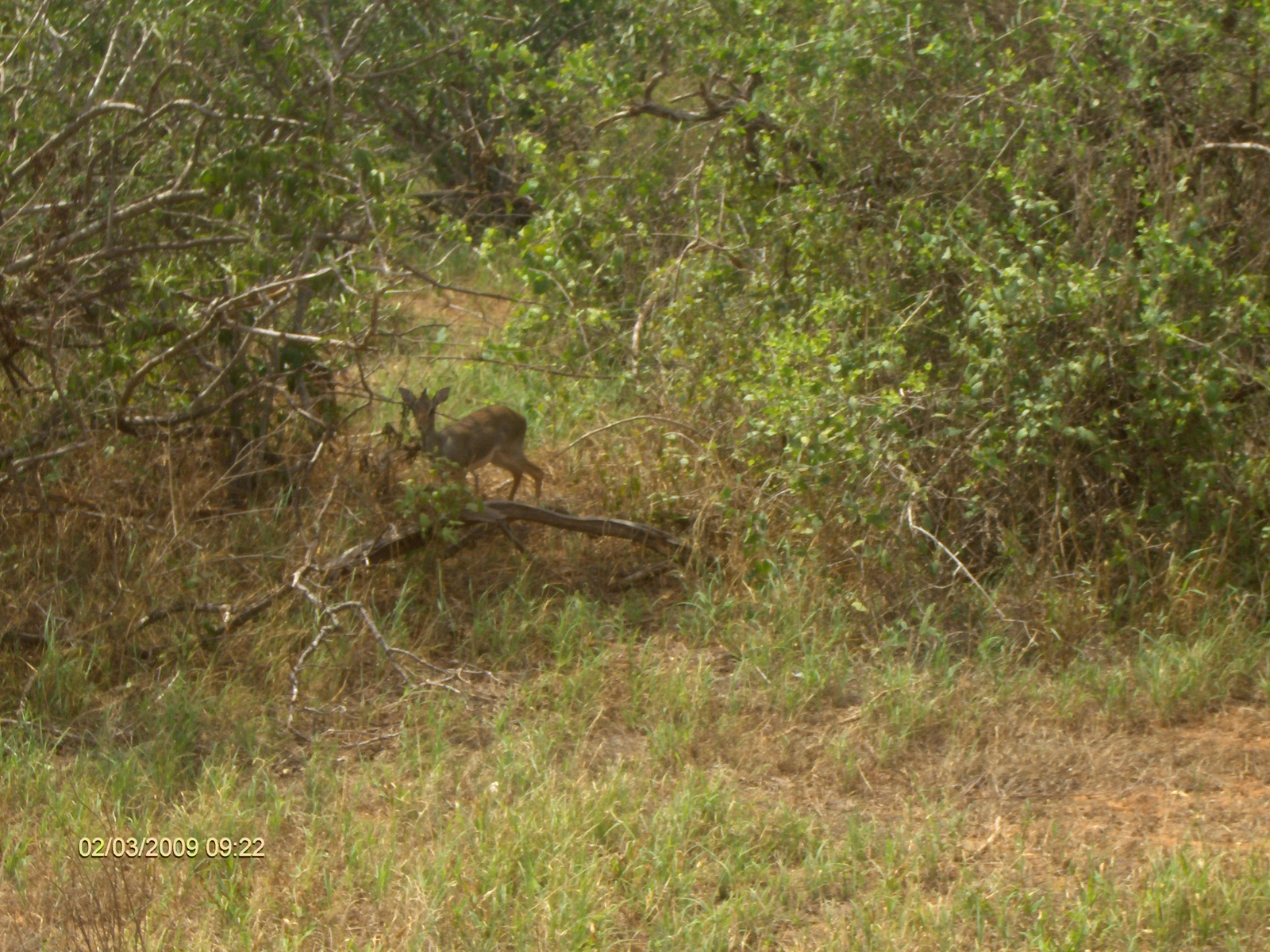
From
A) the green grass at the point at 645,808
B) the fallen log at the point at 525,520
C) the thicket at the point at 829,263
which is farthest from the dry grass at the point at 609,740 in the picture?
the thicket at the point at 829,263

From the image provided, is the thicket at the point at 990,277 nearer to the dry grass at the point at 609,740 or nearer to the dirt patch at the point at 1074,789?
the dry grass at the point at 609,740

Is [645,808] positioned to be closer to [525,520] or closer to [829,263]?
[525,520]

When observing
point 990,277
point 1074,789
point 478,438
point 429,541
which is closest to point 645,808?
point 1074,789

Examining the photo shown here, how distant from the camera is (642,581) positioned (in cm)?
578

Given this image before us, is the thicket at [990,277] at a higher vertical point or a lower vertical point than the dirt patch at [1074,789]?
higher

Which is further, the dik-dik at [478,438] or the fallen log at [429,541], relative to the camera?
the dik-dik at [478,438]

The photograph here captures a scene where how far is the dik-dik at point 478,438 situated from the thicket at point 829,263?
553 mm

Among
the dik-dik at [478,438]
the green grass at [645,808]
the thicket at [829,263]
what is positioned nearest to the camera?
the green grass at [645,808]

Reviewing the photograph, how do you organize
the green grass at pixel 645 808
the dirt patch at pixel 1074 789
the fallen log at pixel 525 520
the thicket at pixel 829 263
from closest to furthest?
1. the green grass at pixel 645 808
2. the dirt patch at pixel 1074 789
3. the thicket at pixel 829 263
4. the fallen log at pixel 525 520

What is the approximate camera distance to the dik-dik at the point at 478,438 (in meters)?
6.43

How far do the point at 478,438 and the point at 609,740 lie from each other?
2.52 meters

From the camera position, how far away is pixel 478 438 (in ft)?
22.1

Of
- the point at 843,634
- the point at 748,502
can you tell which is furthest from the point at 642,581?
the point at 843,634

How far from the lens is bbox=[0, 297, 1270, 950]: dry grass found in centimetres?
347
